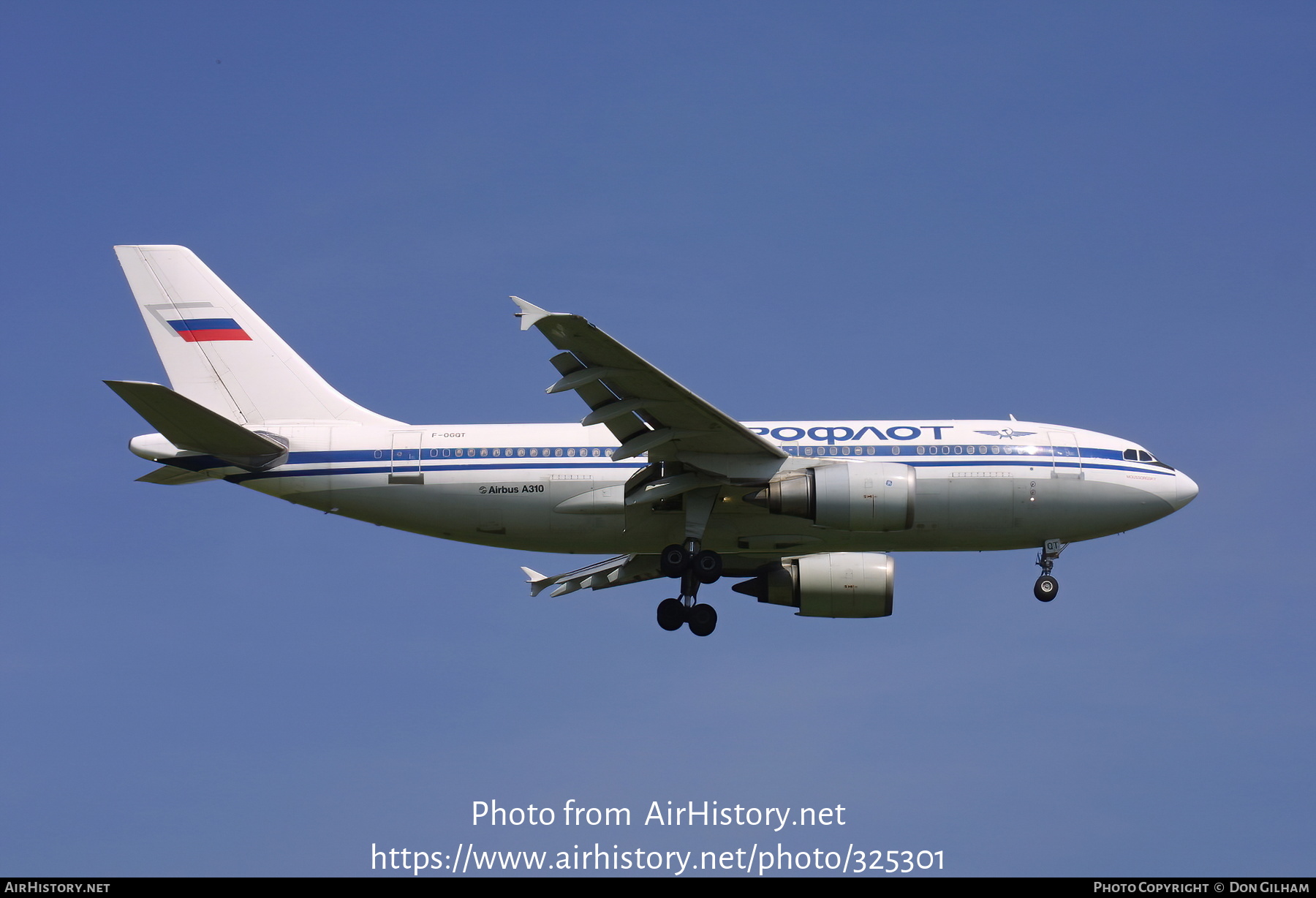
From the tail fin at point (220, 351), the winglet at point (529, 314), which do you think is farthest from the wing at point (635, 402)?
the tail fin at point (220, 351)

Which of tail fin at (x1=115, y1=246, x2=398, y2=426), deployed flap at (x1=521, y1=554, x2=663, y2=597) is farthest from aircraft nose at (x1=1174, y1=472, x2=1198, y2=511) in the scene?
tail fin at (x1=115, y1=246, x2=398, y2=426)

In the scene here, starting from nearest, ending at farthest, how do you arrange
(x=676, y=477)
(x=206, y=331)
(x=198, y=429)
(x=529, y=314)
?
(x=529, y=314) → (x=198, y=429) → (x=676, y=477) → (x=206, y=331)

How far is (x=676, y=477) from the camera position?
32.3 meters

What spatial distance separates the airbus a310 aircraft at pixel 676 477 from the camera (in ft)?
103

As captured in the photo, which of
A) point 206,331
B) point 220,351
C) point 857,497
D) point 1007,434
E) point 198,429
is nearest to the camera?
point 857,497

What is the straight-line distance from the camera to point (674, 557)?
3256 cm

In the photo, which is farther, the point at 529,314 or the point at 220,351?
the point at 220,351

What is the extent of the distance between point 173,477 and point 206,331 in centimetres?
408

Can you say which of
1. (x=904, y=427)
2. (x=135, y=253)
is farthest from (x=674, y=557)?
(x=135, y=253)

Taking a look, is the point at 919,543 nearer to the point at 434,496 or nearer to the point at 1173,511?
the point at 1173,511

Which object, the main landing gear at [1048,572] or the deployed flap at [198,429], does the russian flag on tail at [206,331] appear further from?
the main landing gear at [1048,572]

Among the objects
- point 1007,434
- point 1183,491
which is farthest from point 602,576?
point 1183,491

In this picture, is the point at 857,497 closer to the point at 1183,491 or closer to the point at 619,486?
the point at 619,486

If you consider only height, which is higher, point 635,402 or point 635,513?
point 635,402
